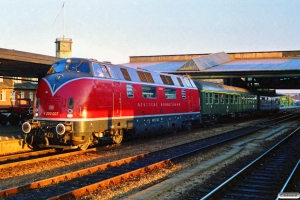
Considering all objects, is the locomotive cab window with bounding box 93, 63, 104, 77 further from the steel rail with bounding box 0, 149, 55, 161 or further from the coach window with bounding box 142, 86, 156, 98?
the steel rail with bounding box 0, 149, 55, 161

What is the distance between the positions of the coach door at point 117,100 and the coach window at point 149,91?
2451mm

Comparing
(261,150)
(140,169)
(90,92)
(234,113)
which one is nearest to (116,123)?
(90,92)

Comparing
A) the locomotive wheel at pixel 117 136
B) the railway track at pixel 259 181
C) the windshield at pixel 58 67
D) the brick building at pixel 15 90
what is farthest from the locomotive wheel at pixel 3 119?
the railway track at pixel 259 181

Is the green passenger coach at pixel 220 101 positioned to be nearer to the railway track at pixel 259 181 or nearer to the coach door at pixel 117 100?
the coach door at pixel 117 100

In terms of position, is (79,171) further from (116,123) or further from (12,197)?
(116,123)

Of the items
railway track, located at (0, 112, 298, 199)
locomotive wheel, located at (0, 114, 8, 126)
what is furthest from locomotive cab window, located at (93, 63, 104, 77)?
locomotive wheel, located at (0, 114, 8, 126)

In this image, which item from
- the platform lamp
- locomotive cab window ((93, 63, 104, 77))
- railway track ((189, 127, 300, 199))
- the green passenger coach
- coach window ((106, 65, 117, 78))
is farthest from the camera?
the platform lamp

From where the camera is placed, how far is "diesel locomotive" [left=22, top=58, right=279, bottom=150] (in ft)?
46.4

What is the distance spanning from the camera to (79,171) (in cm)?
1075

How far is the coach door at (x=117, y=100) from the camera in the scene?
16.1 metres

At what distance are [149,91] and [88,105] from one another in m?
5.53

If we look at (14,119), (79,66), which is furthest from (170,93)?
(14,119)

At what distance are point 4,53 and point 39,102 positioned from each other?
9.57 feet

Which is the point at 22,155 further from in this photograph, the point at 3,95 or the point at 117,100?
the point at 3,95
